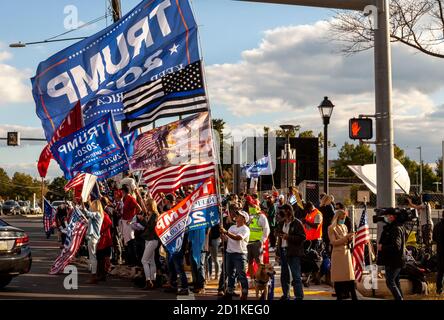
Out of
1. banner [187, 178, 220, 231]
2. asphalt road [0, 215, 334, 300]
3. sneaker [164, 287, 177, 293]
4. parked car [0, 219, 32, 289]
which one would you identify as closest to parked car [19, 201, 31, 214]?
asphalt road [0, 215, 334, 300]

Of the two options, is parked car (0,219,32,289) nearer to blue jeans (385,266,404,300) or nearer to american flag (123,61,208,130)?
american flag (123,61,208,130)

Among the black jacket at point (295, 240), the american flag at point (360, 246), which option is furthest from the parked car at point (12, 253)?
the american flag at point (360, 246)

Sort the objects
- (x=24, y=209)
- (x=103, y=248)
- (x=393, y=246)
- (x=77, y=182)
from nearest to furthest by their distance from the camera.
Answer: (x=393, y=246), (x=103, y=248), (x=77, y=182), (x=24, y=209)

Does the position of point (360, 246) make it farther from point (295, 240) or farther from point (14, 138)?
point (14, 138)

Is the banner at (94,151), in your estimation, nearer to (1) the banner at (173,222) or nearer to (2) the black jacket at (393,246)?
(1) the banner at (173,222)

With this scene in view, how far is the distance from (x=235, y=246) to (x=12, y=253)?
14.8 feet

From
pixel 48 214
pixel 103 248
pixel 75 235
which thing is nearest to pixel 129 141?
pixel 75 235

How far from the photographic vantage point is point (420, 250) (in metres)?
16.6

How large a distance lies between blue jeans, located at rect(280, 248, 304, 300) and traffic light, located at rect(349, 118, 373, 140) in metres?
2.52

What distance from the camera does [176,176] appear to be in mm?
12273

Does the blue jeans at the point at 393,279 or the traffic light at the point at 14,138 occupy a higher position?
the traffic light at the point at 14,138

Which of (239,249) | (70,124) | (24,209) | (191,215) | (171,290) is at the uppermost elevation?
(70,124)

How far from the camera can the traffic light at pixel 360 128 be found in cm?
1270

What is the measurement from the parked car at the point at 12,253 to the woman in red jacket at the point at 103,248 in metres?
2.03
